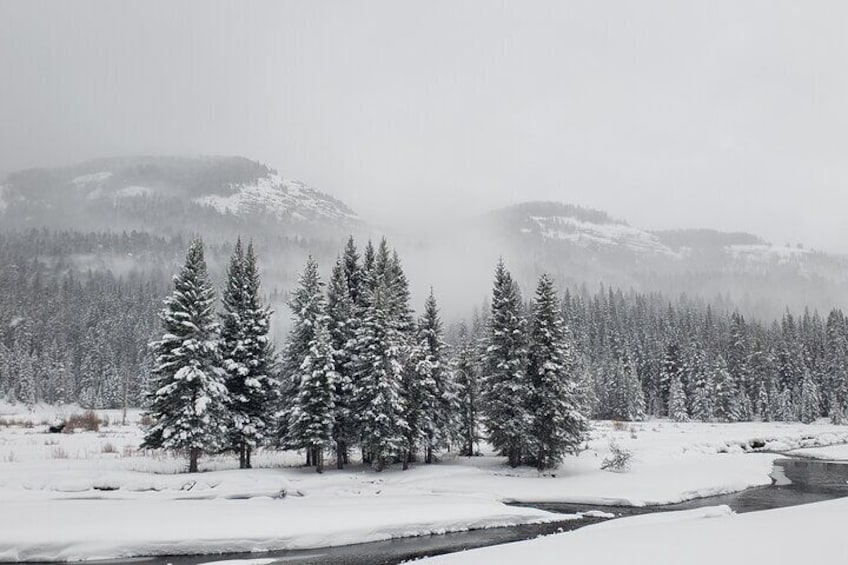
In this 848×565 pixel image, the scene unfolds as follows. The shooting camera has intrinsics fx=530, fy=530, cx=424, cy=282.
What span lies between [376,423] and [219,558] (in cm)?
1924

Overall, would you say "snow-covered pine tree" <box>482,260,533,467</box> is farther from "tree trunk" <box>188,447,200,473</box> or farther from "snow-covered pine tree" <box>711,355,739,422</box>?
"snow-covered pine tree" <box>711,355,739,422</box>

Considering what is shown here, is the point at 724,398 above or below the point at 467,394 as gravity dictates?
below

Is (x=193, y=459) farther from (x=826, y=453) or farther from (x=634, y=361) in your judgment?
(x=634, y=361)

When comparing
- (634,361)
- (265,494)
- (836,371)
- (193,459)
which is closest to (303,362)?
(193,459)

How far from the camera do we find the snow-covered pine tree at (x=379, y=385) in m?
40.5

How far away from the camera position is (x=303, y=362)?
40500 mm

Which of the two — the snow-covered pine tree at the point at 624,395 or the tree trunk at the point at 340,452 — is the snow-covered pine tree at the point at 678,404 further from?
the tree trunk at the point at 340,452

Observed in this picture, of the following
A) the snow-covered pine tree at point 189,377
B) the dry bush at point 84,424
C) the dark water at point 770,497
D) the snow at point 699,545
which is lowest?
the dark water at point 770,497

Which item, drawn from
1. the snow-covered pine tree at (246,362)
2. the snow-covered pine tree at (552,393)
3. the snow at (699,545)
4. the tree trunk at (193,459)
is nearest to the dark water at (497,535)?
the snow at (699,545)

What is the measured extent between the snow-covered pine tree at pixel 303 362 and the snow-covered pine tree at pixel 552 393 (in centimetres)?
1667

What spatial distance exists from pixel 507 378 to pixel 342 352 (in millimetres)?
13929

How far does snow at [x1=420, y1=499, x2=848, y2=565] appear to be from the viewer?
1240 centimetres

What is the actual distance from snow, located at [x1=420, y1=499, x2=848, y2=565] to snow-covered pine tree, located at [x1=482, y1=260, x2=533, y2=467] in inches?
989

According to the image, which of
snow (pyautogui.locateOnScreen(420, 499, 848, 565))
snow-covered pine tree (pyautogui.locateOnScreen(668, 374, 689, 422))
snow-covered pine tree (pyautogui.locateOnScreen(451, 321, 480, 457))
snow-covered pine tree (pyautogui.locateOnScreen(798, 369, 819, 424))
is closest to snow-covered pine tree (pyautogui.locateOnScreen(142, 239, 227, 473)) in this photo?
snow-covered pine tree (pyautogui.locateOnScreen(451, 321, 480, 457))
